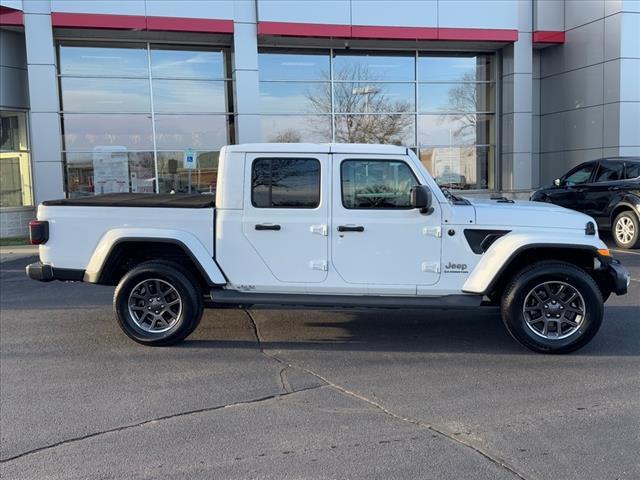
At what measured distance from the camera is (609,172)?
1234 cm

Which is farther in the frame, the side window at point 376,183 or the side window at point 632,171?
the side window at point 632,171

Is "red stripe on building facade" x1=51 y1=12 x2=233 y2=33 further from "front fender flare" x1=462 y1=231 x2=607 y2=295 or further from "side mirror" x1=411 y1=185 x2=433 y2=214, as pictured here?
"front fender flare" x1=462 y1=231 x2=607 y2=295

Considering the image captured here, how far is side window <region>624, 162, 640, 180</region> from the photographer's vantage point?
11.9 m

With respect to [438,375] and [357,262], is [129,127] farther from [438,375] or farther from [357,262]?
[438,375]

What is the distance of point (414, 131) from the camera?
18969 millimetres

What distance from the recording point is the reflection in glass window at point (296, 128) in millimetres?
18203

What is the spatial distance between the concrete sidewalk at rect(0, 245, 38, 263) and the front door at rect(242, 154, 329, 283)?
28.9 feet

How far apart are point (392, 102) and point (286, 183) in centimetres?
1391

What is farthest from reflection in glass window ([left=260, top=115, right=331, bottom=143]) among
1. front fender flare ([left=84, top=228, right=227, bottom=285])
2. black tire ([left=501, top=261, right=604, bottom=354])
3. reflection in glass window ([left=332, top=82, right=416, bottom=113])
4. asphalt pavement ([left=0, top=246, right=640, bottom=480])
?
black tire ([left=501, top=261, right=604, bottom=354])

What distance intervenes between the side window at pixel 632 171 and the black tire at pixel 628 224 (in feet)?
2.35

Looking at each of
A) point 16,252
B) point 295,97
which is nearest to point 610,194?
point 295,97

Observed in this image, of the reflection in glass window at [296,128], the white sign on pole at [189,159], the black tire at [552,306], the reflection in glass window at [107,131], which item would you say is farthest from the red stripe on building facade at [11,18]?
the black tire at [552,306]

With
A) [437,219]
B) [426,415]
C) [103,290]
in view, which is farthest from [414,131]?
[426,415]

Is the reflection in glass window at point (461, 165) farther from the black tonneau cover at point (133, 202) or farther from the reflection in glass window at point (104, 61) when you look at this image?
the black tonneau cover at point (133, 202)
